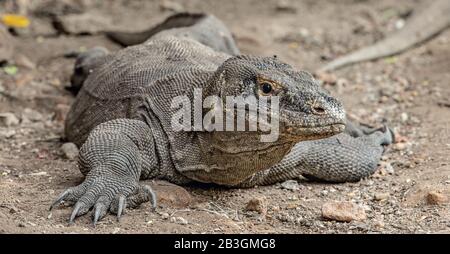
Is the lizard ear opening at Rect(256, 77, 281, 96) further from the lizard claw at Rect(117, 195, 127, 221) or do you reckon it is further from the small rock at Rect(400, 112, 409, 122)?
the small rock at Rect(400, 112, 409, 122)

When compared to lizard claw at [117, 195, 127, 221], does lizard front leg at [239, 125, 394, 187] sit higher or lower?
higher

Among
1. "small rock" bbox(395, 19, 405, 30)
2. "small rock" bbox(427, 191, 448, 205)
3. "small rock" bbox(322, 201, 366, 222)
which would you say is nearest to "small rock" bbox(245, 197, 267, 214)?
"small rock" bbox(322, 201, 366, 222)

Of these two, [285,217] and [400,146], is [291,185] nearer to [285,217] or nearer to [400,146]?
[285,217]

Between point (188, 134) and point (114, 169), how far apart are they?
1.86ft

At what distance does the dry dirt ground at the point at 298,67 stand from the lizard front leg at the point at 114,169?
0.11m

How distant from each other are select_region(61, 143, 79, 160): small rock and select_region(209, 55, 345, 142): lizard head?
5.67ft

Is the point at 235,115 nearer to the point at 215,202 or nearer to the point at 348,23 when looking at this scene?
the point at 215,202

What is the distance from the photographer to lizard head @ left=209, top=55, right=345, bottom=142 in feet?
15.6

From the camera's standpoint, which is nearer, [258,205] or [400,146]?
[258,205]

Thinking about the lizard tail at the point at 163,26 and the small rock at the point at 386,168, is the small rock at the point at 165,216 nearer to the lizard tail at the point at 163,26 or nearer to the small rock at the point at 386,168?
the small rock at the point at 386,168

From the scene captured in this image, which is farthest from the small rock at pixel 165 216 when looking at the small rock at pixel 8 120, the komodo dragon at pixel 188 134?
the small rock at pixel 8 120

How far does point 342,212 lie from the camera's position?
507cm

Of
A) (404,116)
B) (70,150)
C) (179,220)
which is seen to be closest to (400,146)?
(404,116)

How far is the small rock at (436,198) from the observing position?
5172 mm
